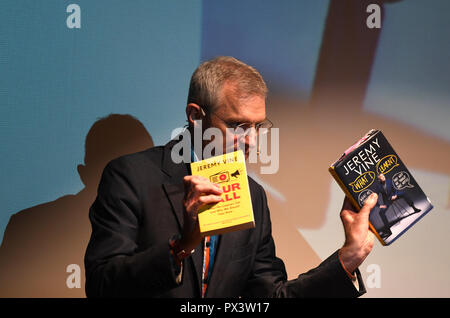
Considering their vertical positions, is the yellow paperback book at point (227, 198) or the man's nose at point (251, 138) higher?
the man's nose at point (251, 138)

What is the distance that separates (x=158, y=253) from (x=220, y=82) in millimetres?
757

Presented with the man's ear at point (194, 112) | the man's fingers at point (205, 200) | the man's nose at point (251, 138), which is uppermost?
the man's ear at point (194, 112)

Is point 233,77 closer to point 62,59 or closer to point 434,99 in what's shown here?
point 62,59

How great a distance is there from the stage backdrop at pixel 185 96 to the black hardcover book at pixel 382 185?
79cm

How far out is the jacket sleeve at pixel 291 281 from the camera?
6.21 feet

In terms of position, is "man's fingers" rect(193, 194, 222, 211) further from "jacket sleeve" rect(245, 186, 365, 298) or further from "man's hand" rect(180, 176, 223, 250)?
"jacket sleeve" rect(245, 186, 365, 298)

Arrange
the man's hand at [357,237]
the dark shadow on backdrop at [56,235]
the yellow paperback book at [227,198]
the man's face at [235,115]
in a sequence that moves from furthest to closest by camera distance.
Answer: the dark shadow on backdrop at [56,235]
the man's face at [235,115]
the man's hand at [357,237]
the yellow paperback book at [227,198]

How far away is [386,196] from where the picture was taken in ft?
6.25

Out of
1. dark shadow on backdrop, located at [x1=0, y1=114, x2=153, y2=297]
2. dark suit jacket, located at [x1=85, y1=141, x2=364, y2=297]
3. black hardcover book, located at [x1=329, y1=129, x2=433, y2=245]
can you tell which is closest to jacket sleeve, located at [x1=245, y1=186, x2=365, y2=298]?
dark suit jacket, located at [x1=85, y1=141, x2=364, y2=297]

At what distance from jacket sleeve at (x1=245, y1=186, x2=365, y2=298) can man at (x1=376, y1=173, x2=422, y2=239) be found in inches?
8.9

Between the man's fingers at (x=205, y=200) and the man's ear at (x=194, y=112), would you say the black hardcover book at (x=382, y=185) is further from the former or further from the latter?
the man's ear at (x=194, y=112)

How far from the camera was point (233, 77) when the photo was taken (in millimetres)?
2057

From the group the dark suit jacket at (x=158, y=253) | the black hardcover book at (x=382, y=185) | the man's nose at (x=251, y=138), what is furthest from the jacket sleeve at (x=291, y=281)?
the man's nose at (x=251, y=138)

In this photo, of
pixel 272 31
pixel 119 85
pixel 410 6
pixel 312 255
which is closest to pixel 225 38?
pixel 272 31
